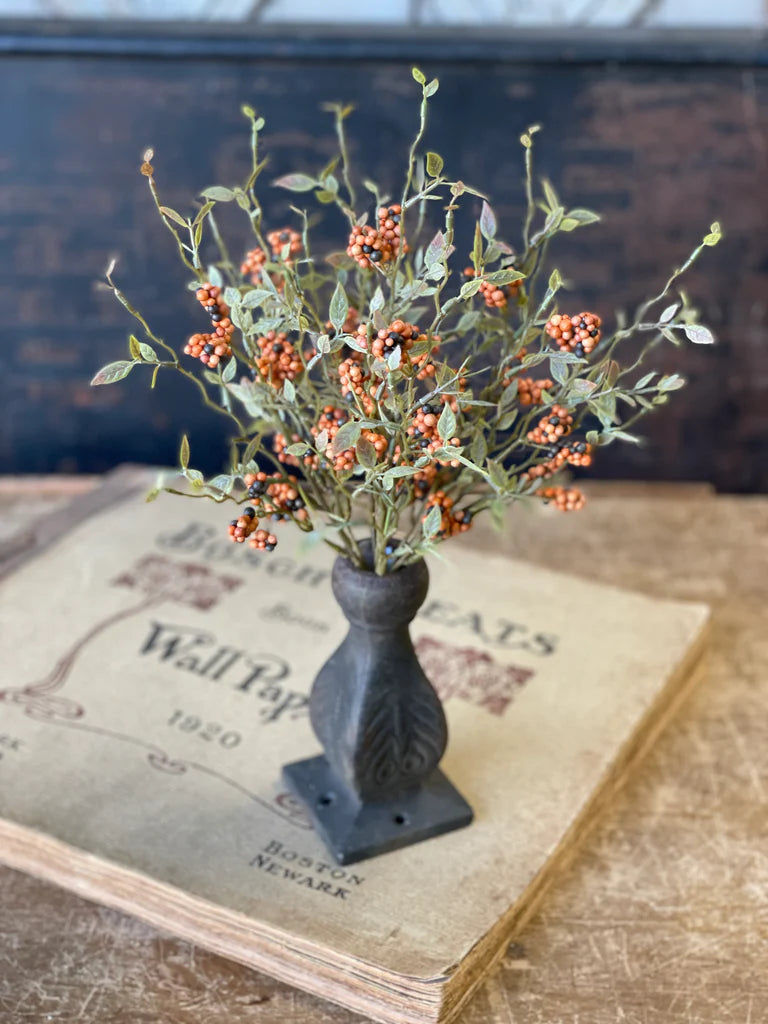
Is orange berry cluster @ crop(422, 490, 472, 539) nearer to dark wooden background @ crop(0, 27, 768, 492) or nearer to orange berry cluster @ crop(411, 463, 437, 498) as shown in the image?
orange berry cluster @ crop(411, 463, 437, 498)

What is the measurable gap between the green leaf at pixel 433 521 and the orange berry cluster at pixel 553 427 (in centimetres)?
8

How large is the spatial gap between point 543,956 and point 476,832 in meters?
0.10

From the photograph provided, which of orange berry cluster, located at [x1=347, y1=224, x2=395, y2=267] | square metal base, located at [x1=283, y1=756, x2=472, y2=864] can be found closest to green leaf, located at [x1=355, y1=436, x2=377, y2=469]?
orange berry cluster, located at [x1=347, y1=224, x2=395, y2=267]

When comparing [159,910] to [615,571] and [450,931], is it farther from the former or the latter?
[615,571]

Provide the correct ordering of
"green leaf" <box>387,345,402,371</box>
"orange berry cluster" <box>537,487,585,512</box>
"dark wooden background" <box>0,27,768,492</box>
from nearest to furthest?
"green leaf" <box>387,345,402,371</box>
"orange berry cluster" <box>537,487,585,512</box>
"dark wooden background" <box>0,27,768,492</box>

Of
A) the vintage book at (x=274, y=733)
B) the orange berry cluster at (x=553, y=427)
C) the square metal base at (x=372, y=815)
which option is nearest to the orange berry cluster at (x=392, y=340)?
the orange berry cluster at (x=553, y=427)

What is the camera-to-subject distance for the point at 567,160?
57.9 inches

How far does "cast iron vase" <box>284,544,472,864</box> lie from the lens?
79cm

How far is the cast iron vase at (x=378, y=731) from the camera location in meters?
0.79

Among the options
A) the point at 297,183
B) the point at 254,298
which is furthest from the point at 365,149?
the point at 254,298

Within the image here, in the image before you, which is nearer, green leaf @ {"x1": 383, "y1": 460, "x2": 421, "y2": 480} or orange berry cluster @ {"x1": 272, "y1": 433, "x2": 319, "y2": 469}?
green leaf @ {"x1": 383, "y1": 460, "x2": 421, "y2": 480}

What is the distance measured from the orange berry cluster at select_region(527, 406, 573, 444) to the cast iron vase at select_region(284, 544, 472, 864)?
0.13m

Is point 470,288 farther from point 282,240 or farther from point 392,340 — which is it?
point 282,240

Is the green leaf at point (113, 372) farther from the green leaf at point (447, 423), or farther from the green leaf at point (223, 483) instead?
the green leaf at point (447, 423)
